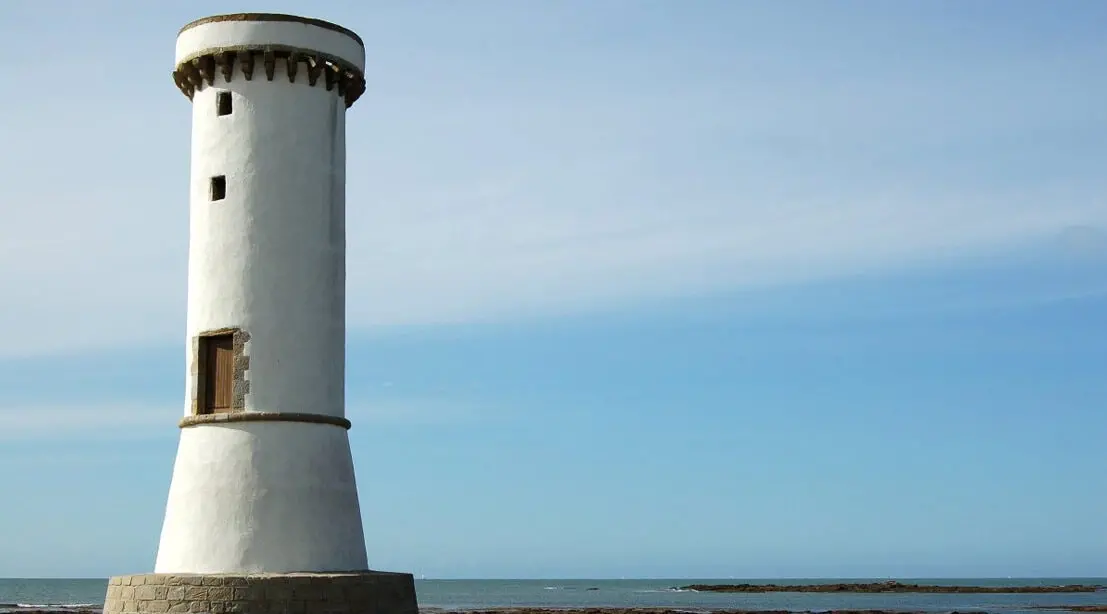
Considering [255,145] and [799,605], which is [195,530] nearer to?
[255,145]

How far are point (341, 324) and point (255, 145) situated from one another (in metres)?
2.50

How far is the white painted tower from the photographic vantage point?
16.0 metres

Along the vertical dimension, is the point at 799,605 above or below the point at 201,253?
below

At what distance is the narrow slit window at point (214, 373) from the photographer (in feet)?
53.7

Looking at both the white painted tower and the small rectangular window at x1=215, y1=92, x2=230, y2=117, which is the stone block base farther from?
the small rectangular window at x1=215, y1=92, x2=230, y2=117

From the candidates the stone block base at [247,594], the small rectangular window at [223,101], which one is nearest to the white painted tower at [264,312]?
the small rectangular window at [223,101]

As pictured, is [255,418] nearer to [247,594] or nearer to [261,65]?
[247,594]

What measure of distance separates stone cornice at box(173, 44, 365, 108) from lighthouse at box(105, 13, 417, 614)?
0.7 inches

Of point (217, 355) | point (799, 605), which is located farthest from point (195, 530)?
point (799, 605)

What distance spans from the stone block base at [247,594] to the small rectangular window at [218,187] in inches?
185

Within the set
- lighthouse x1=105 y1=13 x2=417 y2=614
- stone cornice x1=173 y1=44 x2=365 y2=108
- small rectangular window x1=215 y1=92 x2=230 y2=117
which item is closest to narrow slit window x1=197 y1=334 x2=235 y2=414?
lighthouse x1=105 y1=13 x2=417 y2=614

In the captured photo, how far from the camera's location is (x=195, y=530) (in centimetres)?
1598

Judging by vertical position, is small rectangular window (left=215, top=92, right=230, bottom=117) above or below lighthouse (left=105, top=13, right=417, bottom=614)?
above

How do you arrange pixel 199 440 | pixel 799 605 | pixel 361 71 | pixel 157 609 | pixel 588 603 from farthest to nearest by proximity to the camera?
1. pixel 588 603
2. pixel 799 605
3. pixel 361 71
4. pixel 199 440
5. pixel 157 609
